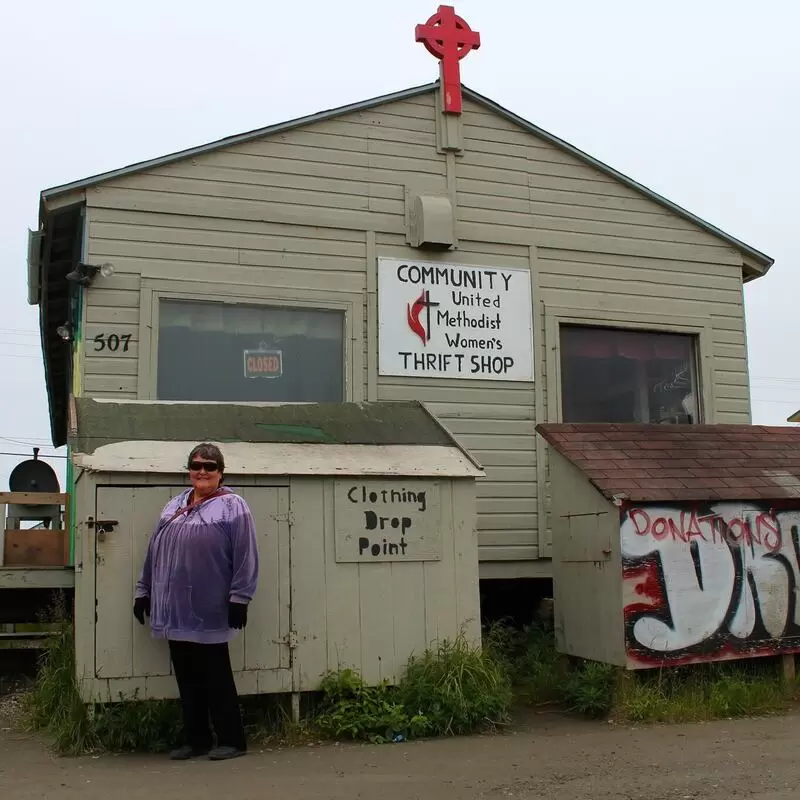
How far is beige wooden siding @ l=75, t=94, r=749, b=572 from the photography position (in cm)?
→ 864

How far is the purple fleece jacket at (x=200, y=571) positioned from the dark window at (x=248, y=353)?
9.86ft

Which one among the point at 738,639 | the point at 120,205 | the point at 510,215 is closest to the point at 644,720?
the point at 738,639

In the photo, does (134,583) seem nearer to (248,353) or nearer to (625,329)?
(248,353)

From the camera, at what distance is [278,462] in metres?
6.34

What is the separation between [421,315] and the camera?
9.31 metres

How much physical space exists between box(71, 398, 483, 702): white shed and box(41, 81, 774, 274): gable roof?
9.21ft

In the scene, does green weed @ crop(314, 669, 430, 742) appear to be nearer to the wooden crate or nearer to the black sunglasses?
the black sunglasses

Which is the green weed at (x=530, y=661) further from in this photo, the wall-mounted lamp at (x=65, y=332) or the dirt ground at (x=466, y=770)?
the wall-mounted lamp at (x=65, y=332)

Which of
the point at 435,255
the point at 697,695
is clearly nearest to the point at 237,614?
the point at 697,695

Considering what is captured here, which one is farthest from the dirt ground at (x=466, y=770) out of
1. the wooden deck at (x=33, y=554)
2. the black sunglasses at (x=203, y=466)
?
the black sunglasses at (x=203, y=466)

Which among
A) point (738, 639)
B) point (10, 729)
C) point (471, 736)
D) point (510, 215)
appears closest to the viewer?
point (471, 736)

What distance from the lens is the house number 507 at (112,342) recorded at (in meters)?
8.28

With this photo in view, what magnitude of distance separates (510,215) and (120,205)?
12.5ft

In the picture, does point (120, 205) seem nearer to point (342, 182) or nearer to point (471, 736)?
point (342, 182)
